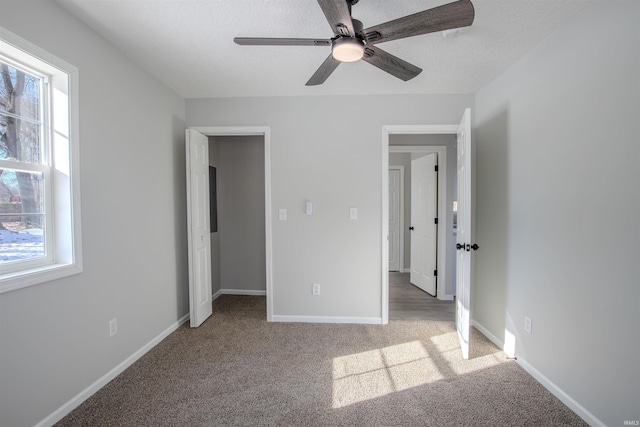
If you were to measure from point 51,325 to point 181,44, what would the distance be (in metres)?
1.95

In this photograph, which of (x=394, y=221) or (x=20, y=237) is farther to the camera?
(x=394, y=221)

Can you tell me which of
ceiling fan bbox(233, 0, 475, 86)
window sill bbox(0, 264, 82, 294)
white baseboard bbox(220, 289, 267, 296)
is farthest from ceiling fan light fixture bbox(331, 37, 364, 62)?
white baseboard bbox(220, 289, 267, 296)

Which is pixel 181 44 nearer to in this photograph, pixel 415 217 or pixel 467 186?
pixel 467 186

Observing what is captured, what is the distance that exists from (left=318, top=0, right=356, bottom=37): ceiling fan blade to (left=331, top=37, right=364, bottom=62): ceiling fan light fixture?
31mm

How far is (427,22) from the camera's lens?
1.27 metres

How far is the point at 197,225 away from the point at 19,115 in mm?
1518

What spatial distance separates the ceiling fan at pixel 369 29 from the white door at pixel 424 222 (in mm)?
2410

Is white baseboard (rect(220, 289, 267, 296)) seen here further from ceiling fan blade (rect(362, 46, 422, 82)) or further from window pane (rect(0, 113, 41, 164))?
ceiling fan blade (rect(362, 46, 422, 82))

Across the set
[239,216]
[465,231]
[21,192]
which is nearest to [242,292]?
[239,216]

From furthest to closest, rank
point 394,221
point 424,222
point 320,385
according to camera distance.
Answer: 1. point 394,221
2. point 424,222
3. point 320,385

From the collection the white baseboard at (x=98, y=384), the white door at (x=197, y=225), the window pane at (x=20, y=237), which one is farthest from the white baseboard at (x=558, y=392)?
the window pane at (x=20, y=237)

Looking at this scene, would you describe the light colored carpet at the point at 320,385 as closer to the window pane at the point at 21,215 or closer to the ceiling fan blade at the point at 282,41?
the window pane at the point at 21,215

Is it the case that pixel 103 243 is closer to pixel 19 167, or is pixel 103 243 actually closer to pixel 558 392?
pixel 19 167

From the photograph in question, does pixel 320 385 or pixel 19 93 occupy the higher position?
pixel 19 93
